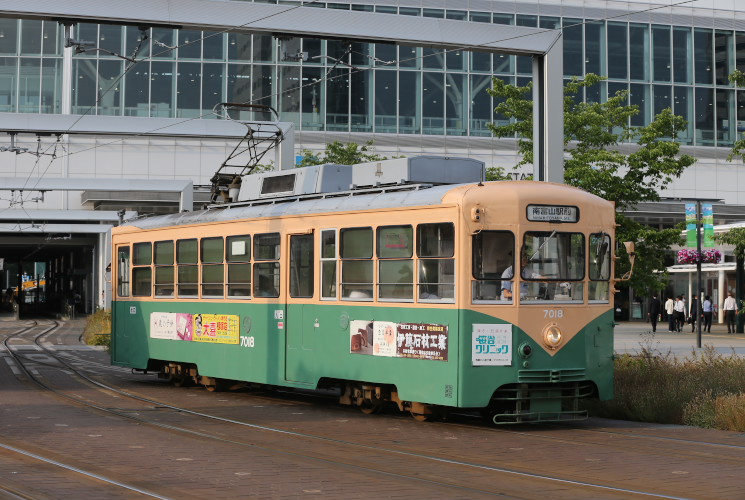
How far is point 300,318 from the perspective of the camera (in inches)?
635

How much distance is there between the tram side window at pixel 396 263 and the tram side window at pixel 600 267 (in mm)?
2245

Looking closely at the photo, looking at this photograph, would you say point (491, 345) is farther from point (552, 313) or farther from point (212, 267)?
point (212, 267)

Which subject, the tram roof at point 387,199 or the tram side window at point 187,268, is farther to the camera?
the tram side window at point 187,268

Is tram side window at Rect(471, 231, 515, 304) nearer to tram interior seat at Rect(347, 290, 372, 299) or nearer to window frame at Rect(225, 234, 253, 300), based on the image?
tram interior seat at Rect(347, 290, 372, 299)

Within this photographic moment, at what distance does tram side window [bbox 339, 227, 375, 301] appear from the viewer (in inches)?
587

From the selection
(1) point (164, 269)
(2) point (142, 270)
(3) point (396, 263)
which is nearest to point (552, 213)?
(3) point (396, 263)

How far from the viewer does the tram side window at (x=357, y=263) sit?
14.9 metres

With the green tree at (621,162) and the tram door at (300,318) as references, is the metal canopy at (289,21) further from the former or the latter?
the green tree at (621,162)

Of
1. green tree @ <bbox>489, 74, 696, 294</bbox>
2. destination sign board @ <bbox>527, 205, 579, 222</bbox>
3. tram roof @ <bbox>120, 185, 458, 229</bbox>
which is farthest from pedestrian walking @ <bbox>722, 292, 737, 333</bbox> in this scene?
destination sign board @ <bbox>527, 205, 579, 222</bbox>

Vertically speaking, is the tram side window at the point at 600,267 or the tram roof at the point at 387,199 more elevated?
the tram roof at the point at 387,199

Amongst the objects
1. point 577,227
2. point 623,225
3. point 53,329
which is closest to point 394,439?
point 577,227

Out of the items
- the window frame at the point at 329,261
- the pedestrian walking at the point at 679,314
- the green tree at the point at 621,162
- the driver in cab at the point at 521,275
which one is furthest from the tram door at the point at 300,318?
the pedestrian walking at the point at 679,314

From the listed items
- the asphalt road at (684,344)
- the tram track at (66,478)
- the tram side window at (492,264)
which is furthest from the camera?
the asphalt road at (684,344)

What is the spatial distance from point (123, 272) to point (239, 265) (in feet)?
15.9
